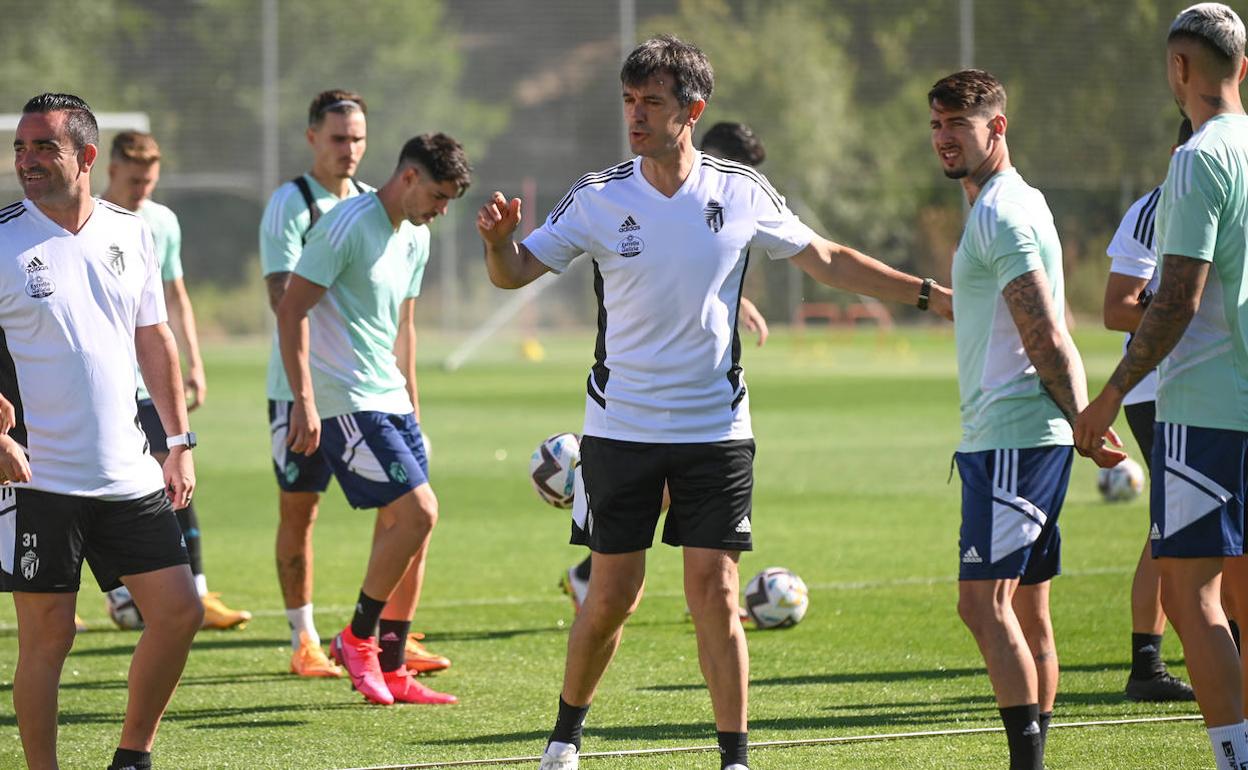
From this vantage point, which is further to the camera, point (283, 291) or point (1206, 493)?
point (283, 291)

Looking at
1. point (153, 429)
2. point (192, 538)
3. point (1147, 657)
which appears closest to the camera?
point (1147, 657)

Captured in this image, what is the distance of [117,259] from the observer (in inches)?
211

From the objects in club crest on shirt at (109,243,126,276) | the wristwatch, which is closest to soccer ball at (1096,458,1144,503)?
the wristwatch

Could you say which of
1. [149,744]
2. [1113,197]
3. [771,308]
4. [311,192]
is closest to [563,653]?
[311,192]

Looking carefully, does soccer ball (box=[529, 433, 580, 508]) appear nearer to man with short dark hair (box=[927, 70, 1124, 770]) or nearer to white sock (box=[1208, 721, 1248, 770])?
man with short dark hair (box=[927, 70, 1124, 770])

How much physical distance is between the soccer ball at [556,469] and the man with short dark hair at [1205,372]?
11.0ft

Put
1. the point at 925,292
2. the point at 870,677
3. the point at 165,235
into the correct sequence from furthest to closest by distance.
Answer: the point at 165,235 → the point at 870,677 → the point at 925,292

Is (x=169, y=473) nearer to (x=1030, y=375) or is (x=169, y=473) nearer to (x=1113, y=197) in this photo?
(x=1030, y=375)

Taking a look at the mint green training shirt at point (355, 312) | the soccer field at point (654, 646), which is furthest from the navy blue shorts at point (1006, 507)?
the mint green training shirt at point (355, 312)

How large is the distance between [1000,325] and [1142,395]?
6.97 feet

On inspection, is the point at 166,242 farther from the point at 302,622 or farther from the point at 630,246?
the point at 630,246

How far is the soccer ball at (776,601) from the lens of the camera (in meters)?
8.59

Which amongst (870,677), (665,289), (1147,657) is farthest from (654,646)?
(665,289)

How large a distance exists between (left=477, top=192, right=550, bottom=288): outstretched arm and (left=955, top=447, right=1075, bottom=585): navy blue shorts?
151cm
